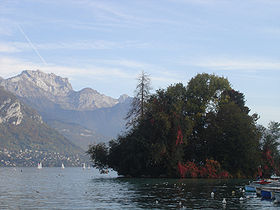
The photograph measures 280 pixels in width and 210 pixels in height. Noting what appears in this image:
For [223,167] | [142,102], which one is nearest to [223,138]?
[223,167]

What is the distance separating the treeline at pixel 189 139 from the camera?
3819 inches

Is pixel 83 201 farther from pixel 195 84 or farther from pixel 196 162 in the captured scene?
pixel 195 84

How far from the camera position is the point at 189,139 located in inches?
4178

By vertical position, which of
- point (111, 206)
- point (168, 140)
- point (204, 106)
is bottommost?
point (111, 206)

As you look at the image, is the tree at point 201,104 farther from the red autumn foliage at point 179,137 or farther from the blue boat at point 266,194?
the blue boat at point 266,194

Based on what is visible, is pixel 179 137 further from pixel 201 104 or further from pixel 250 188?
pixel 250 188

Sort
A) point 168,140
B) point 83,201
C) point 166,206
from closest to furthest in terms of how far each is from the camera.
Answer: point 166,206 → point 83,201 → point 168,140

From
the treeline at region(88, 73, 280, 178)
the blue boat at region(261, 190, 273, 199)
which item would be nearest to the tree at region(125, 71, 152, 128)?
the treeline at region(88, 73, 280, 178)

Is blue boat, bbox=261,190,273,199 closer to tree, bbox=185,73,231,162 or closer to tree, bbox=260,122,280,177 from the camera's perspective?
tree, bbox=185,73,231,162

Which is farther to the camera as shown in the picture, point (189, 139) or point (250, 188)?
point (189, 139)

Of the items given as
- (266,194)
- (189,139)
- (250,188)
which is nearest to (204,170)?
(189,139)

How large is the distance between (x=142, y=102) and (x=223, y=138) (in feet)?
64.6

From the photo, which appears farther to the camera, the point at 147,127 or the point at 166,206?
the point at 147,127

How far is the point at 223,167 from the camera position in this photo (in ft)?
340
